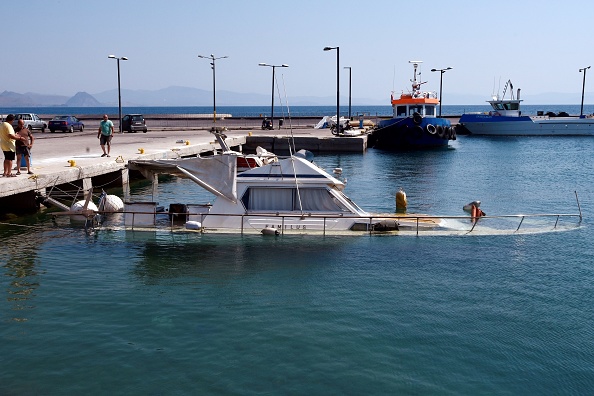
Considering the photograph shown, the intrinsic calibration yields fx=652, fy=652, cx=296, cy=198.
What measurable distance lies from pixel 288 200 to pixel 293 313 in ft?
20.0

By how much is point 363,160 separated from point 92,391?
130ft

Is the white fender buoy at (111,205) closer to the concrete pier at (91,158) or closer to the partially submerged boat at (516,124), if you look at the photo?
the concrete pier at (91,158)

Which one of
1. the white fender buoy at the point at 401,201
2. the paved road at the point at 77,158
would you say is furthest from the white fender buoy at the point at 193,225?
the white fender buoy at the point at 401,201

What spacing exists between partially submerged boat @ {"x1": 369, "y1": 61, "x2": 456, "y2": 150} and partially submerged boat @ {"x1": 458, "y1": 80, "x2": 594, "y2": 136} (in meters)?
20.4

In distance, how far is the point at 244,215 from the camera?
1866 centimetres

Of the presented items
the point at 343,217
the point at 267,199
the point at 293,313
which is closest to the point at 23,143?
the point at 267,199

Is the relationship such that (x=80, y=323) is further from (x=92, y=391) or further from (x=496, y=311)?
(x=496, y=311)

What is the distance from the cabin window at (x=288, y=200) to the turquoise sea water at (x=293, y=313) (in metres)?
0.99

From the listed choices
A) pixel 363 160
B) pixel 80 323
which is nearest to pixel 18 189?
pixel 80 323

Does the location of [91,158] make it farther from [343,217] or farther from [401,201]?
[343,217]

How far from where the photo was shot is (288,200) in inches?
757

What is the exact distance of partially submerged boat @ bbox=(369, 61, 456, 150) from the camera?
59.0 metres

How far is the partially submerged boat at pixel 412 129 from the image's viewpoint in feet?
194

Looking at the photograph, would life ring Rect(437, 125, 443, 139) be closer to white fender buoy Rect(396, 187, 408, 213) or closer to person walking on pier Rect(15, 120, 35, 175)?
white fender buoy Rect(396, 187, 408, 213)
